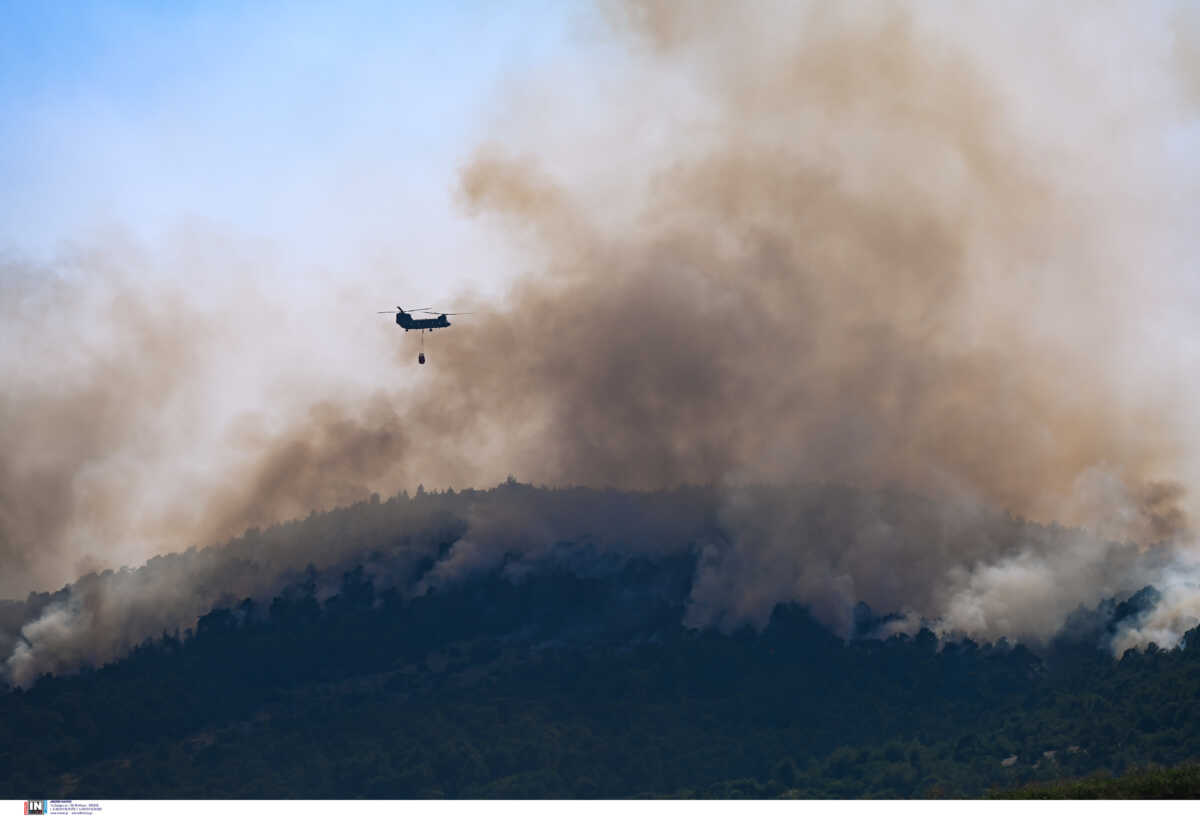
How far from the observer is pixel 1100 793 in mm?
151875
